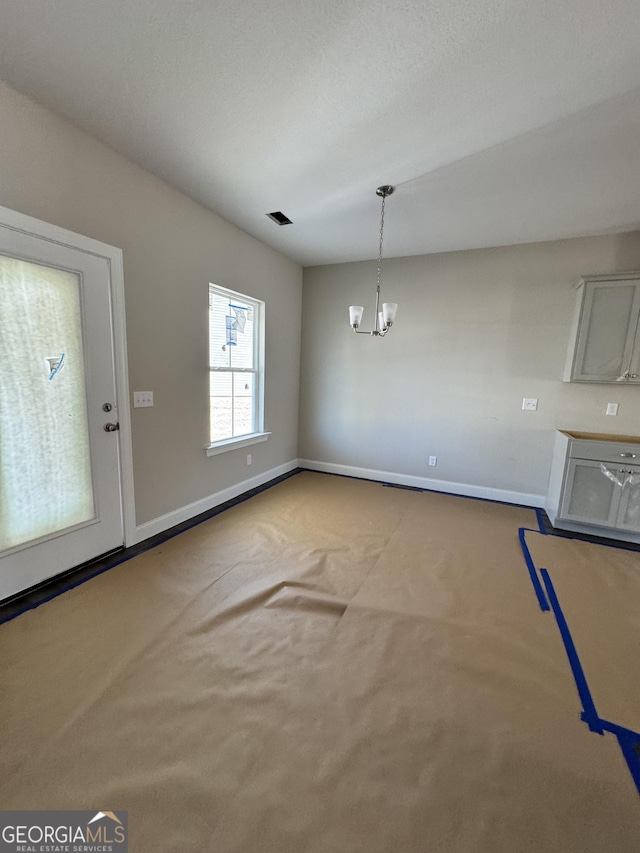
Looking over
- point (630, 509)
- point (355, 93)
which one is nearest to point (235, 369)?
point (355, 93)

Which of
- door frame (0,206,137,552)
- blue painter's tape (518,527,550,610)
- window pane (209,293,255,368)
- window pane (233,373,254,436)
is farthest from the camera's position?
window pane (233,373,254,436)

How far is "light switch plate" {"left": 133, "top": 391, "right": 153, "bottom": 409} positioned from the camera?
8.22 ft

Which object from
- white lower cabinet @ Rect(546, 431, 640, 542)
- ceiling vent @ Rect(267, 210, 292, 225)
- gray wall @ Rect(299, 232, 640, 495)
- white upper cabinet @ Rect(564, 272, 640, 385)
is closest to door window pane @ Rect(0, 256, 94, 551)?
ceiling vent @ Rect(267, 210, 292, 225)

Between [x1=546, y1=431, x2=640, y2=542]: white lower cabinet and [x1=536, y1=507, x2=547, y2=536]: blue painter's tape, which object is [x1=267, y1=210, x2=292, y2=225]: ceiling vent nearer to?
[x1=546, y1=431, x2=640, y2=542]: white lower cabinet

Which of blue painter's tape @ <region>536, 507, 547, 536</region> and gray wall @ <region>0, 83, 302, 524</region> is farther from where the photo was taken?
blue painter's tape @ <region>536, 507, 547, 536</region>

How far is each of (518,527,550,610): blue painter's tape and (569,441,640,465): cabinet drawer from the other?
80 cm

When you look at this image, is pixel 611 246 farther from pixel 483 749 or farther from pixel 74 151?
pixel 74 151

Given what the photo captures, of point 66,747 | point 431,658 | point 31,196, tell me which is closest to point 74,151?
point 31,196

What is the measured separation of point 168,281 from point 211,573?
7.17 ft

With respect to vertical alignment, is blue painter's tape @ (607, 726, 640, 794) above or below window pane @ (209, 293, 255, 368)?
below

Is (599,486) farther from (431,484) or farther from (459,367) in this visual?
(459,367)

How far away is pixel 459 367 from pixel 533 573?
2210 mm

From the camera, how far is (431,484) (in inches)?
161
